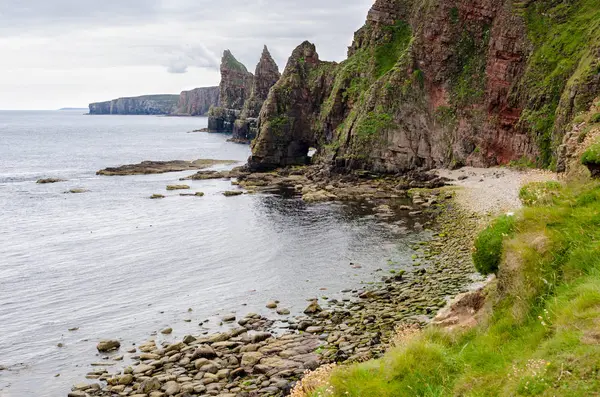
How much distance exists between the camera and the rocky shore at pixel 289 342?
25384 mm

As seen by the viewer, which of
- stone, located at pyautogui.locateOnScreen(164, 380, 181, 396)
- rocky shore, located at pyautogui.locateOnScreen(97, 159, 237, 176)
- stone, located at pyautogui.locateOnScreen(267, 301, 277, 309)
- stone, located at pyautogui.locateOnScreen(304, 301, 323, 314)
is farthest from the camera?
rocky shore, located at pyautogui.locateOnScreen(97, 159, 237, 176)

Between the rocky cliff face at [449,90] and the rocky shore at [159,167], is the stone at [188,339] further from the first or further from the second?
the rocky shore at [159,167]

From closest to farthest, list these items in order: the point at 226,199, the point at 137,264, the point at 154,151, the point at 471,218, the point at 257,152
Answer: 1. the point at 137,264
2. the point at 471,218
3. the point at 226,199
4. the point at 257,152
5. the point at 154,151

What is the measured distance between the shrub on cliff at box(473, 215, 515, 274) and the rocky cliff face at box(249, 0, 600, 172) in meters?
48.7

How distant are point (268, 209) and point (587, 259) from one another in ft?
183

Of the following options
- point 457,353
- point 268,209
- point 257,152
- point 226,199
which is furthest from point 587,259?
point 257,152

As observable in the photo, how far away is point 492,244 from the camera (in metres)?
17.8

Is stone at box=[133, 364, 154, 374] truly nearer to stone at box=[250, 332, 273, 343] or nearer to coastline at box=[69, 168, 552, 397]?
coastline at box=[69, 168, 552, 397]

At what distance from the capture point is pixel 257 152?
104 meters

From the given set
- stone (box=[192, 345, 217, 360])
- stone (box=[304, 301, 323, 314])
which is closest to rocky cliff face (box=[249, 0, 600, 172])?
stone (box=[304, 301, 323, 314])

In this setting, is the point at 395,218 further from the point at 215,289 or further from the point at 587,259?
the point at 587,259

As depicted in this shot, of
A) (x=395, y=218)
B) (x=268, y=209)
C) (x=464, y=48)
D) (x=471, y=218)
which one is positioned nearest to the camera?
(x=471, y=218)

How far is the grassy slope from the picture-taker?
11.6 m

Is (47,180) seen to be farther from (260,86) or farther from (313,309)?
(260,86)
